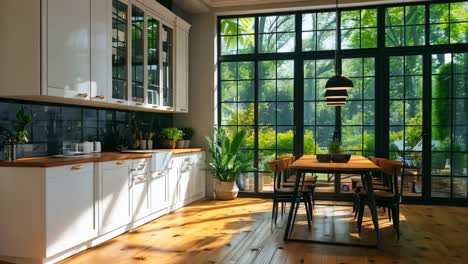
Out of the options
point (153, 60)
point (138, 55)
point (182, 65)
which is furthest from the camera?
point (182, 65)

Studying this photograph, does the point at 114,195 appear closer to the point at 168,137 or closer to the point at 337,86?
the point at 168,137

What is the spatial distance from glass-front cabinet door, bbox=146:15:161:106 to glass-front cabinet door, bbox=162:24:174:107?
207mm

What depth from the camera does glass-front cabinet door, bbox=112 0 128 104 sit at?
16.2 ft

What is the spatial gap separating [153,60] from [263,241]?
3.02m

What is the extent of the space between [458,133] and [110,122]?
5382 millimetres

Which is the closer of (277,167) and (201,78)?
(277,167)

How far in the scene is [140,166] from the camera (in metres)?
5.11

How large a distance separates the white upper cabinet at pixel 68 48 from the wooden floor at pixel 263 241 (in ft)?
5.30

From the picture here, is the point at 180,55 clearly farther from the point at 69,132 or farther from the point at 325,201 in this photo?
the point at 325,201

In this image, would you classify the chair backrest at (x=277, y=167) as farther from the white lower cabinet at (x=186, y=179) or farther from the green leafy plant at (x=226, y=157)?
the green leafy plant at (x=226, y=157)

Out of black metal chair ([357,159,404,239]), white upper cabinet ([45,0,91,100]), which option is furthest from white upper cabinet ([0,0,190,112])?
black metal chair ([357,159,404,239])

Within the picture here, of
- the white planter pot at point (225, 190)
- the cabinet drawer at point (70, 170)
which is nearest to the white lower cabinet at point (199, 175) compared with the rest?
the white planter pot at point (225, 190)

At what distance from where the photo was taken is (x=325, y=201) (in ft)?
23.1

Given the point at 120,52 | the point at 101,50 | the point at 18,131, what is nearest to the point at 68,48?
the point at 101,50
